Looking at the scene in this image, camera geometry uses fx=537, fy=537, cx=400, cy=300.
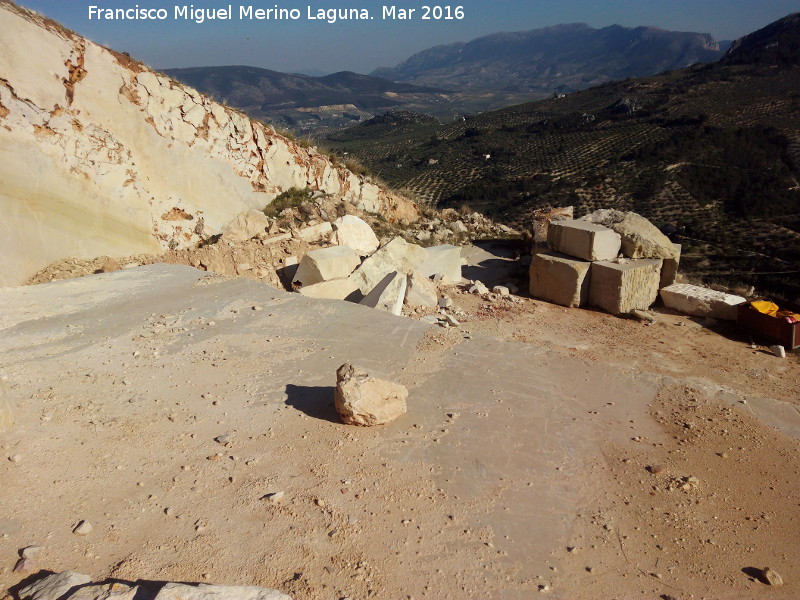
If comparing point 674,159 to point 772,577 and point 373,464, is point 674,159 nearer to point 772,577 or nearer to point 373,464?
point 772,577

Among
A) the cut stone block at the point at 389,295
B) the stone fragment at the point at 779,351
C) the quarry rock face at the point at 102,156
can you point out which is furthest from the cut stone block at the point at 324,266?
the stone fragment at the point at 779,351

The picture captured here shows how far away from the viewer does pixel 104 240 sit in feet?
24.9

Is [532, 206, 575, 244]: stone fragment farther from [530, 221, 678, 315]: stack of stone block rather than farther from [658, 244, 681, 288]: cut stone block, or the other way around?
[658, 244, 681, 288]: cut stone block

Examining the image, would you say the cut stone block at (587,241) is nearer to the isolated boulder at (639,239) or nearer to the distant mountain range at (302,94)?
the isolated boulder at (639,239)

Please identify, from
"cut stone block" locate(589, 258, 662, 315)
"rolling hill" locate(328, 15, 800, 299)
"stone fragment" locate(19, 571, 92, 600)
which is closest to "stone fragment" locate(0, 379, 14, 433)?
"stone fragment" locate(19, 571, 92, 600)

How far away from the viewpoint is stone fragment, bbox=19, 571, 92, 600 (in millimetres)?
2139

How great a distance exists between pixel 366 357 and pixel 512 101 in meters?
160

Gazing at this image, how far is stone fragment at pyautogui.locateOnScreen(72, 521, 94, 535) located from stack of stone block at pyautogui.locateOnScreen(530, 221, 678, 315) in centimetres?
704

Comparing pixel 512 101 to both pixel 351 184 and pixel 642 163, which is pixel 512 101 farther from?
pixel 351 184

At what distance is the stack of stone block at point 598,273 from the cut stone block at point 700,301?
0.75 ft

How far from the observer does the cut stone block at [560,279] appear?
8.16 metres

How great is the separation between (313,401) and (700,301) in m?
6.22

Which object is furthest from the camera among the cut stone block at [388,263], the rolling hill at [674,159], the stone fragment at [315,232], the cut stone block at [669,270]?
the rolling hill at [674,159]

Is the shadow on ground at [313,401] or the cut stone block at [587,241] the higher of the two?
the cut stone block at [587,241]
